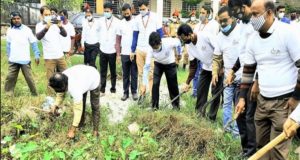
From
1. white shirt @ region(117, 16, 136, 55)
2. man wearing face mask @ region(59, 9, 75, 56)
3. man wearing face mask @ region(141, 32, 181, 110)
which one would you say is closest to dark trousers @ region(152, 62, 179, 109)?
man wearing face mask @ region(141, 32, 181, 110)

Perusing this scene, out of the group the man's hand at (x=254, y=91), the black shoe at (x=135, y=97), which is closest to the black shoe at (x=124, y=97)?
the black shoe at (x=135, y=97)

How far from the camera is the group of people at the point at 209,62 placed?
10.9ft

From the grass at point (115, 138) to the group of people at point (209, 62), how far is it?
24 cm

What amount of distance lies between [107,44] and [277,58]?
4.53 meters

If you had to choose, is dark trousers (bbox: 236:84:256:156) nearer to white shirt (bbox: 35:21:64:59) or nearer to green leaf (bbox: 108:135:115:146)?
green leaf (bbox: 108:135:115:146)

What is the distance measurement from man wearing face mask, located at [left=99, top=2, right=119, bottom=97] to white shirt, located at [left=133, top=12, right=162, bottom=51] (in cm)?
73

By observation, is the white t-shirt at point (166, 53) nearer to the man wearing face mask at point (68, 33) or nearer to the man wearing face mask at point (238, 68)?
the man wearing face mask at point (238, 68)

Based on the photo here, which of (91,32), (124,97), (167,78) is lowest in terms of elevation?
(124,97)

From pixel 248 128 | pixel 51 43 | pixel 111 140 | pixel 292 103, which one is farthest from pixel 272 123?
pixel 51 43

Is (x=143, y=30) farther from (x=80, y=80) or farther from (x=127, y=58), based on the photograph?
(x=80, y=80)

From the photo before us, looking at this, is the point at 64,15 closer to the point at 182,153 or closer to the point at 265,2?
the point at 182,153

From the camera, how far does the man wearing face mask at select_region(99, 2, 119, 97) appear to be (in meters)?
7.34

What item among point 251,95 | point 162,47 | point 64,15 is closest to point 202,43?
point 162,47

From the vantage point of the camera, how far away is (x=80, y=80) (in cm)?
455
